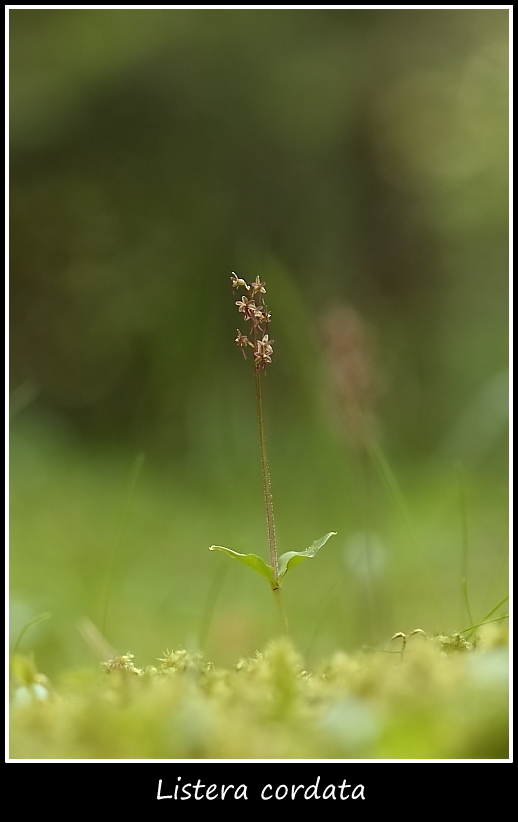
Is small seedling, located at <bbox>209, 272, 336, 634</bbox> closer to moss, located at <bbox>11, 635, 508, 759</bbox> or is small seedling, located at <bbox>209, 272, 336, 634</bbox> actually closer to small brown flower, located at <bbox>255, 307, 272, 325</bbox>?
small brown flower, located at <bbox>255, 307, 272, 325</bbox>

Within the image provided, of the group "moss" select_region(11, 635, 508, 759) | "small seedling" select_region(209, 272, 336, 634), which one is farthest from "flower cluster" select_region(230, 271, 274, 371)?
"moss" select_region(11, 635, 508, 759)

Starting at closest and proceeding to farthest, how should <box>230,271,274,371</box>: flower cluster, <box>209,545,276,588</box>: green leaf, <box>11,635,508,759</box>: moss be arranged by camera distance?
<box>11,635,508,759</box>: moss → <box>209,545,276,588</box>: green leaf → <box>230,271,274,371</box>: flower cluster

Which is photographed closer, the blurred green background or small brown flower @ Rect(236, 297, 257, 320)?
small brown flower @ Rect(236, 297, 257, 320)

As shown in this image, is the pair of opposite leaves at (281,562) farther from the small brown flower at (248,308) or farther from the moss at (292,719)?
the small brown flower at (248,308)

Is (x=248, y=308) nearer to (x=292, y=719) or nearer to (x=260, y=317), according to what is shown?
(x=260, y=317)

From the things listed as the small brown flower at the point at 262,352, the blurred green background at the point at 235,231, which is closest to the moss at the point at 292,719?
the small brown flower at the point at 262,352

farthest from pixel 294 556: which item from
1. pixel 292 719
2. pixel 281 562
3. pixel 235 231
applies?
pixel 235 231

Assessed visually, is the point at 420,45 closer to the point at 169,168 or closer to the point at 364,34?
the point at 364,34

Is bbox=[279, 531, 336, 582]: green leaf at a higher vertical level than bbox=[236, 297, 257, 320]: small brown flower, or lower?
lower

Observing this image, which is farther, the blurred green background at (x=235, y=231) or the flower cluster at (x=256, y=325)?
the blurred green background at (x=235, y=231)
